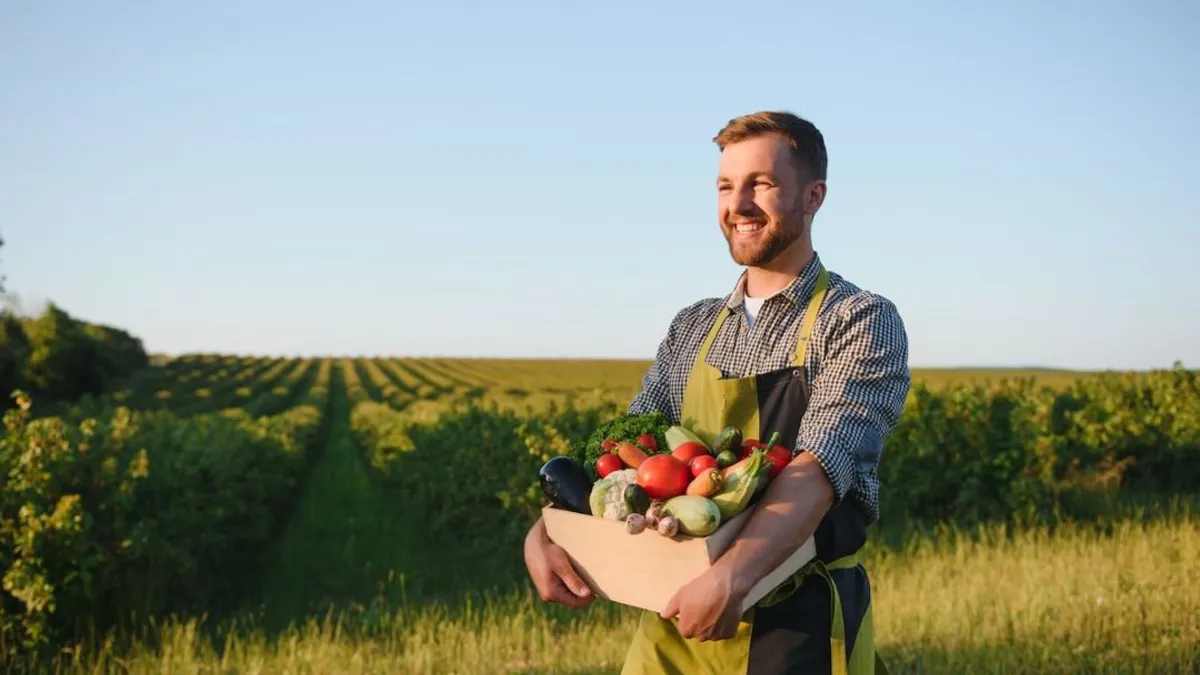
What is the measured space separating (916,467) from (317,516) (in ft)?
33.9

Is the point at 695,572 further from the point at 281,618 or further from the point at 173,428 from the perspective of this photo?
the point at 173,428

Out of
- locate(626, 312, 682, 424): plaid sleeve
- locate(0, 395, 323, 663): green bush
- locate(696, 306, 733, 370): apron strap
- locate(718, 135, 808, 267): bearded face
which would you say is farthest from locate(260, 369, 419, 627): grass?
locate(718, 135, 808, 267): bearded face

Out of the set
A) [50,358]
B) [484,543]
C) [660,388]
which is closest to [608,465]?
[660,388]

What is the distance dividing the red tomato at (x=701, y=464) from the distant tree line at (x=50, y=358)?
53163 mm

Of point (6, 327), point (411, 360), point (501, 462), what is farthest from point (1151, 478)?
point (411, 360)

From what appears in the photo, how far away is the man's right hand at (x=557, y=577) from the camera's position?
273 cm

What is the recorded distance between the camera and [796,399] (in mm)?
2793

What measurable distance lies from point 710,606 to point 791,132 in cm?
124

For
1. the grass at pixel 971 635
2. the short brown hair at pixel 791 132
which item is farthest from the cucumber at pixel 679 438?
the grass at pixel 971 635

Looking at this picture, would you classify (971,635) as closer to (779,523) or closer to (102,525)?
(779,523)

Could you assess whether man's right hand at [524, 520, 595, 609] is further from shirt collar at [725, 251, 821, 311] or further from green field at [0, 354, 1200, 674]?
green field at [0, 354, 1200, 674]

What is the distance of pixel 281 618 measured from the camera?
11.2m

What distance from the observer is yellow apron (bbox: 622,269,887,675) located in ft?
8.95

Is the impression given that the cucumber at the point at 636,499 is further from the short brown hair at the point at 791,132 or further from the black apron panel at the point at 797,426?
the short brown hair at the point at 791,132
